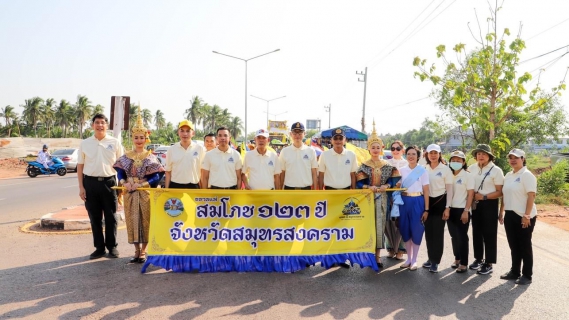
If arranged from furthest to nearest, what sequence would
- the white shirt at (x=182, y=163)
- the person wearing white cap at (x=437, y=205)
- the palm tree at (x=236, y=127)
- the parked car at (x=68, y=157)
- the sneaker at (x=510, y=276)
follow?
the palm tree at (x=236, y=127) → the parked car at (x=68, y=157) → the white shirt at (x=182, y=163) → the person wearing white cap at (x=437, y=205) → the sneaker at (x=510, y=276)

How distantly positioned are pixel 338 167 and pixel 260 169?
1.07 m

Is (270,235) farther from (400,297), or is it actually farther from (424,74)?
(424,74)

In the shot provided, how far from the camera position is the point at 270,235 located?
5074mm

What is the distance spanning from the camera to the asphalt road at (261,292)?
381 cm

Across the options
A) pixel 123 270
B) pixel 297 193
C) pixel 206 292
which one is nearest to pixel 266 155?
pixel 297 193

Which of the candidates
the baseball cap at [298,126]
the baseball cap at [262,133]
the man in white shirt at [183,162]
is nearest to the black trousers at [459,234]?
the baseball cap at [298,126]

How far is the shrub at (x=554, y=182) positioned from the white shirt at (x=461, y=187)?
31.1 feet

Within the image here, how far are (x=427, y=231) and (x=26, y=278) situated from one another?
500cm

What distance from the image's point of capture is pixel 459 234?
17.3 ft

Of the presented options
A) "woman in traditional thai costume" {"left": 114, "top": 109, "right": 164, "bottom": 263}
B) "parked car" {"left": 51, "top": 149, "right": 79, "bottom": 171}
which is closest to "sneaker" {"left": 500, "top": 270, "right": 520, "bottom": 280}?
"woman in traditional thai costume" {"left": 114, "top": 109, "right": 164, "bottom": 263}

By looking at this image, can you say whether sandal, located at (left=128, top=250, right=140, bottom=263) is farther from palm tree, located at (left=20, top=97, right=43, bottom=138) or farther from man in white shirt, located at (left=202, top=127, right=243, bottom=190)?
palm tree, located at (left=20, top=97, right=43, bottom=138)

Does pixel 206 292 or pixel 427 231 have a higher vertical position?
pixel 427 231

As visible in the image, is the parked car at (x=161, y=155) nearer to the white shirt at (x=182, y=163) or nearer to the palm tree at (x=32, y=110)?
the white shirt at (x=182, y=163)

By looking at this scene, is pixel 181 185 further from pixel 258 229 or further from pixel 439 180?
pixel 439 180
